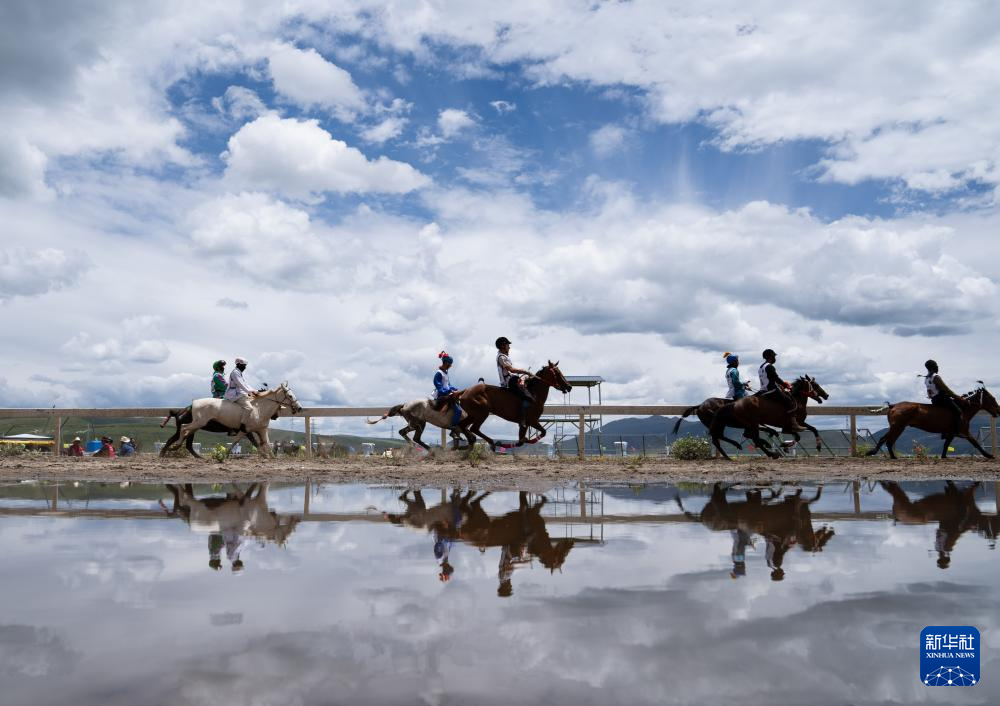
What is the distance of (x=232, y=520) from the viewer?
740 cm

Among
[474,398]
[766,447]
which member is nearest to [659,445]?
[766,447]

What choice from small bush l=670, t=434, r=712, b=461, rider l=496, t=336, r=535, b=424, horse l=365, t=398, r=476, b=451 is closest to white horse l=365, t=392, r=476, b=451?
horse l=365, t=398, r=476, b=451

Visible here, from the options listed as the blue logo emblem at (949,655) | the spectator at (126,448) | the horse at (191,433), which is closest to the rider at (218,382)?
the horse at (191,433)

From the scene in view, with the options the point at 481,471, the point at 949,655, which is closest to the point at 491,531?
the point at 949,655

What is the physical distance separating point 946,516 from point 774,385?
12.2 meters

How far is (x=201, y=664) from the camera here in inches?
119

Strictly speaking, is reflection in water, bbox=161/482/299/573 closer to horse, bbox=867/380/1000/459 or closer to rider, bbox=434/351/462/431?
rider, bbox=434/351/462/431

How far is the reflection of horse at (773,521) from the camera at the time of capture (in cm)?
563

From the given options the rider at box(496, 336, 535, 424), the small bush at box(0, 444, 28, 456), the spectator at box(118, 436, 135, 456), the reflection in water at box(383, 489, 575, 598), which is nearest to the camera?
Answer: the reflection in water at box(383, 489, 575, 598)

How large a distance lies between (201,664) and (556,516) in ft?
16.5

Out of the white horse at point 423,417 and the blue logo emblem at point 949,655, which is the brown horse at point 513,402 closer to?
the white horse at point 423,417

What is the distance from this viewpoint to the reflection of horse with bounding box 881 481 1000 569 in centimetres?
591

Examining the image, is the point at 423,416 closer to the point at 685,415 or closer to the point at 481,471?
the point at 481,471

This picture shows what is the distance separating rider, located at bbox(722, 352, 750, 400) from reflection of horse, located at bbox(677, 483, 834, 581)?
414 inches
